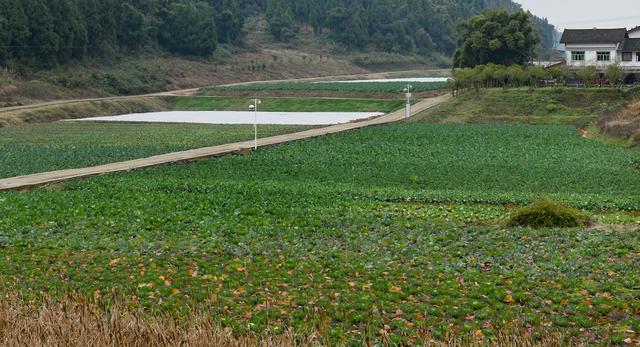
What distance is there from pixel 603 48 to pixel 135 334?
265ft

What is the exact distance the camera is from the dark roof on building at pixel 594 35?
86.2 meters

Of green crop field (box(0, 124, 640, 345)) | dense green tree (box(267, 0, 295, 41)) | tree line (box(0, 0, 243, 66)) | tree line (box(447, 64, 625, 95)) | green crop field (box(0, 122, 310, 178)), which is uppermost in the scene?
dense green tree (box(267, 0, 295, 41))

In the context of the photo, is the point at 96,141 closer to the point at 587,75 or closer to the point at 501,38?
the point at 587,75

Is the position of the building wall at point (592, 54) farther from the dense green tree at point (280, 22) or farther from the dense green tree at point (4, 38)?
the dense green tree at point (280, 22)

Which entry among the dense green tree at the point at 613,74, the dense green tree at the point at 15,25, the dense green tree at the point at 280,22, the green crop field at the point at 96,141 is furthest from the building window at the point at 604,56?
the dense green tree at the point at 280,22

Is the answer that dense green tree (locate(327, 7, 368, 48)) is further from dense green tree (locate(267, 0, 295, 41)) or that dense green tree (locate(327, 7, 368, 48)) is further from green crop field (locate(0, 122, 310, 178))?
green crop field (locate(0, 122, 310, 178))

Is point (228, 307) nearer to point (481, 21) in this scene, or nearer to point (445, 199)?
point (445, 199)

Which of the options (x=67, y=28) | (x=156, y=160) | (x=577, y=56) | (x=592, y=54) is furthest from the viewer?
(x=67, y=28)

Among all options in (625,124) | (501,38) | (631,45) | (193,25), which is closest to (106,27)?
(193,25)

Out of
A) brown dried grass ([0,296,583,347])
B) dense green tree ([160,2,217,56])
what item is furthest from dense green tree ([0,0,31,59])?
brown dried grass ([0,296,583,347])

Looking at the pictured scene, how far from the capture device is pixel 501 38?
91.5 m

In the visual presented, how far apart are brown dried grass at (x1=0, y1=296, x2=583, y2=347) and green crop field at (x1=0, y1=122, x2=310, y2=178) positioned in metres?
24.9

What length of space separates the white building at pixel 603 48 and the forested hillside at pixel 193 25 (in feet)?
183

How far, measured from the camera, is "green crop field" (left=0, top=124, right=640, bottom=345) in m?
16.8
